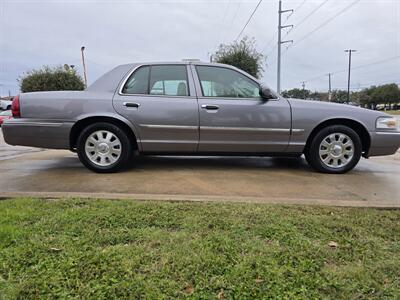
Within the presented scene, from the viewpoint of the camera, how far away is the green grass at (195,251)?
186 centimetres

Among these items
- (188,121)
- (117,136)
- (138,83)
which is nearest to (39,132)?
(117,136)

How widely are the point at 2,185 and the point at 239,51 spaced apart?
2059cm

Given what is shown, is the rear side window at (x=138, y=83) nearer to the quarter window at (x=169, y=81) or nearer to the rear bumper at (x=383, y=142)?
the quarter window at (x=169, y=81)

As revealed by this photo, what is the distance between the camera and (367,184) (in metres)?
4.21

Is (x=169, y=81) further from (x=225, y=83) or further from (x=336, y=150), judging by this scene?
(x=336, y=150)

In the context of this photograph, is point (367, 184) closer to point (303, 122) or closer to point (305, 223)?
point (303, 122)

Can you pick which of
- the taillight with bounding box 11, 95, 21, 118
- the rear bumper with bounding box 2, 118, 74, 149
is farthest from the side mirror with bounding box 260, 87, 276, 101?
the taillight with bounding box 11, 95, 21, 118

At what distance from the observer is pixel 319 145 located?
15.4 feet

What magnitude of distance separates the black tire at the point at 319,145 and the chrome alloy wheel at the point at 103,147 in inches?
106

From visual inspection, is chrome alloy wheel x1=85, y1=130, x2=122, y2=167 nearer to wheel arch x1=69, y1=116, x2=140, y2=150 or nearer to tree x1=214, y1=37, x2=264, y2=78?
wheel arch x1=69, y1=116, x2=140, y2=150

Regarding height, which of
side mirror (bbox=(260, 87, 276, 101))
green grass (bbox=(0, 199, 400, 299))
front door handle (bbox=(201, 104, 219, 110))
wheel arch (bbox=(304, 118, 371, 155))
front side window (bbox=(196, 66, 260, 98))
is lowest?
green grass (bbox=(0, 199, 400, 299))

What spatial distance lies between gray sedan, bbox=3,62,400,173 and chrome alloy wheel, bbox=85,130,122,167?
1 cm

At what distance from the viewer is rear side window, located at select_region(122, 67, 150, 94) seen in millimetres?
4659

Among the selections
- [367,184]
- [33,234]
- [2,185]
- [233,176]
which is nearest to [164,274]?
[33,234]
